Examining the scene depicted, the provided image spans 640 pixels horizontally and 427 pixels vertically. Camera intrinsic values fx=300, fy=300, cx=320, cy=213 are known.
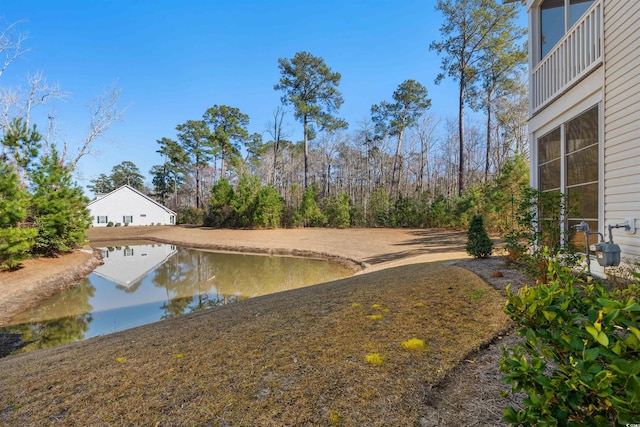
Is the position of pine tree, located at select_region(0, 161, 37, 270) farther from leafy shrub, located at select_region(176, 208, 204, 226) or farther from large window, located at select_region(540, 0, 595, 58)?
leafy shrub, located at select_region(176, 208, 204, 226)

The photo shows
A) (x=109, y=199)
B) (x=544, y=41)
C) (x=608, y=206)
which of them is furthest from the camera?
(x=109, y=199)

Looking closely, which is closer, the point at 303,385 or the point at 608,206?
the point at 303,385

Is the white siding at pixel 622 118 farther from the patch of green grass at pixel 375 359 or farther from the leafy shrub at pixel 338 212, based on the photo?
the leafy shrub at pixel 338 212

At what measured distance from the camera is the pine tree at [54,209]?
11500 mm

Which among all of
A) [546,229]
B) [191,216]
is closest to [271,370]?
[546,229]

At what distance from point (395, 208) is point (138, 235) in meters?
22.1

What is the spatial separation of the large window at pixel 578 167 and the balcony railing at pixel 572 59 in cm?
59

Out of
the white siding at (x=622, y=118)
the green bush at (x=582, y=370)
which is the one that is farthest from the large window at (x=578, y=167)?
the green bush at (x=582, y=370)

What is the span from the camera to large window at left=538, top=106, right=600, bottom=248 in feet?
13.5

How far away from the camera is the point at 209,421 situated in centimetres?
178

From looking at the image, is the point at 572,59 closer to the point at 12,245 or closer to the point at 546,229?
the point at 546,229

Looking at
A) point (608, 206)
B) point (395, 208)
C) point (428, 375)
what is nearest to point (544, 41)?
point (608, 206)

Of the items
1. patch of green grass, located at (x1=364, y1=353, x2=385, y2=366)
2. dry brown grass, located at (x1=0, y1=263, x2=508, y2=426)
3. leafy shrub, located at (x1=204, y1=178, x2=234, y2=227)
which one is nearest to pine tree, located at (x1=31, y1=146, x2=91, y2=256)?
dry brown grass, located at (x1=0, y1=263, x2=508, y2=426)

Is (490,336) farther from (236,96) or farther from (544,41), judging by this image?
(236,96)
